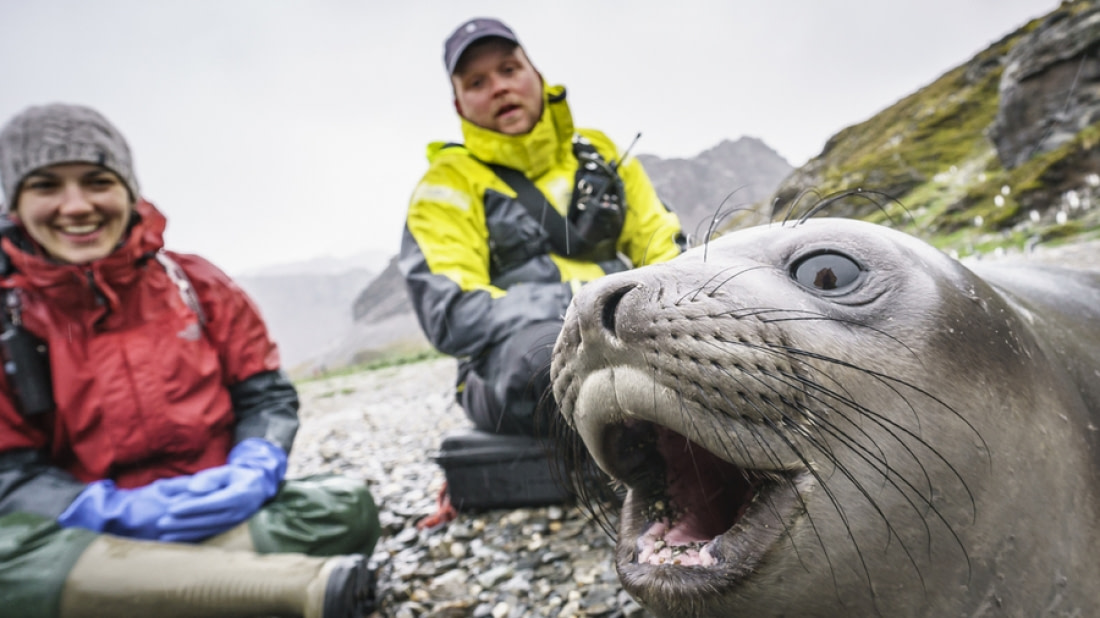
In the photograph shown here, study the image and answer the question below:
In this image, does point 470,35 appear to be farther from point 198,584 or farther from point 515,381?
point 198,584

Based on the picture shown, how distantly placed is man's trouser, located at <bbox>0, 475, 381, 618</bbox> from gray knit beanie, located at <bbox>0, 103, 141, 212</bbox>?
1.70m

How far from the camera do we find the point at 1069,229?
34.2 feet

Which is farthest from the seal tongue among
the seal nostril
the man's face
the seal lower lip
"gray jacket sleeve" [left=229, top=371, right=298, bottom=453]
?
the man's face

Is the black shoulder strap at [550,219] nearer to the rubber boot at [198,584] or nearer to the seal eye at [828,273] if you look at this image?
the rubber boot at [198,584]

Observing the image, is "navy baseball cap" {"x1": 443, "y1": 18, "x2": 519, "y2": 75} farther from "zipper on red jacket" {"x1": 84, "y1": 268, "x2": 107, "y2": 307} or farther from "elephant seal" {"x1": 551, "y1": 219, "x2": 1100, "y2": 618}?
"elephant seal" {"x1": 551, "y1": 219, "x2": 1100, "y2": 618}

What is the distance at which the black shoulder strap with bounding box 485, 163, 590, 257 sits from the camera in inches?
146

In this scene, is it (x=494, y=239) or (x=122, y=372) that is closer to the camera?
(x=122, y=372)

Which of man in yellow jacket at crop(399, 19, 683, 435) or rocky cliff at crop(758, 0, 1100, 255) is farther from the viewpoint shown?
rocky cliff at crop(758, 0, 1100, 255)

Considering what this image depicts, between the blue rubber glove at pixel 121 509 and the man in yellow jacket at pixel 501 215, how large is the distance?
1491 mm

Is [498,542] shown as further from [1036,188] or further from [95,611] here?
[1036,188]

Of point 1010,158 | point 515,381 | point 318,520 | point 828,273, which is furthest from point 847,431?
point 1010,158

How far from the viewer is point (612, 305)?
4.24 feet

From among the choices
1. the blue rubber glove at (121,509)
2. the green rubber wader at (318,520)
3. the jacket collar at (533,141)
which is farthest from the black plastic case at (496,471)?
the jacket collar at (533,141)

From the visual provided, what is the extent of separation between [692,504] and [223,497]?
7.39 feet
